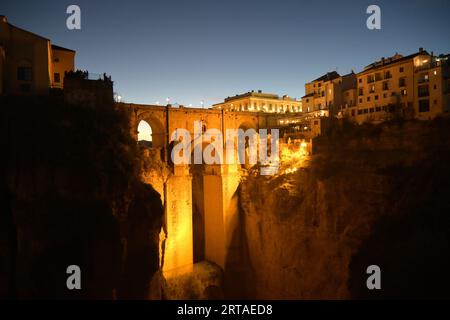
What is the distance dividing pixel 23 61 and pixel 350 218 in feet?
102

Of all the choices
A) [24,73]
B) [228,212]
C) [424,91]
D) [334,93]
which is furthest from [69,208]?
[334,93]

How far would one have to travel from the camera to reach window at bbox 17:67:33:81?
26.8 m

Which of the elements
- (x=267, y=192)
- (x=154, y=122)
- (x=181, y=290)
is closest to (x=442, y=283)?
(x=267, y=192)

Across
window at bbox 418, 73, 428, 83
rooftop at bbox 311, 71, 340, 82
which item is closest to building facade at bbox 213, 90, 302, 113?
rooftop at bbox 311, 71, 340, 82

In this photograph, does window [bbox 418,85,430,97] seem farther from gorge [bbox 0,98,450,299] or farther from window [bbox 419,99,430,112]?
gorge [bbox 0,98,450,299]

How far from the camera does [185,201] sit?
35438 mm

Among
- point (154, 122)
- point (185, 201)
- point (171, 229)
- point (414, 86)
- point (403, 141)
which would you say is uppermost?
point (414, 86)

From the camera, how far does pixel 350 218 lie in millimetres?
28328

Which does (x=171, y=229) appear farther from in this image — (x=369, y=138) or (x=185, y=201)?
(x=369, y=138)

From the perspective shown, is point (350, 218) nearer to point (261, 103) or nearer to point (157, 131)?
point (157, 131)

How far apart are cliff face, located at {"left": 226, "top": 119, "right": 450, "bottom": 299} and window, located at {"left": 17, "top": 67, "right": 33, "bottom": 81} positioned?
24.8 m

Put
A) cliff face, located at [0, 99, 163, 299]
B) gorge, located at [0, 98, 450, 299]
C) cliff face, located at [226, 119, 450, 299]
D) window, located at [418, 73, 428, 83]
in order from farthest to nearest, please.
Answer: window, located at [418, 73, 428, 83] < cliff face, located at [226, 119, 450, 299] < gorge, located at [0, 98, 450, 299] < cliff face, located at [0, 99, 163, 299]

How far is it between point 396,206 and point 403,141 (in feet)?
29.4

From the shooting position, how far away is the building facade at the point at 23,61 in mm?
26391
